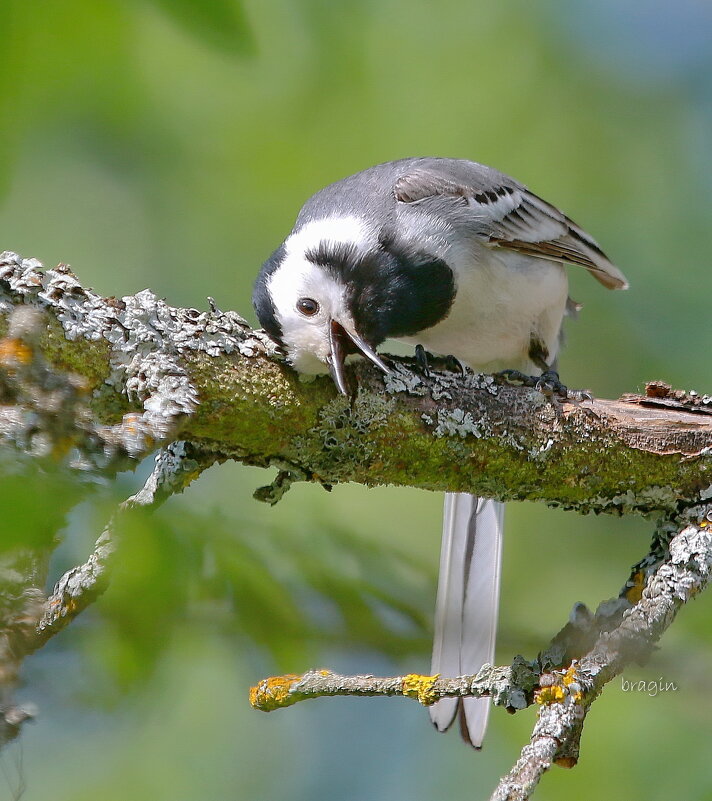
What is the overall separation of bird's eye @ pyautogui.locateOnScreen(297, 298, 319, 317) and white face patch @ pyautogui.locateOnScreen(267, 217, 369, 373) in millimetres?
13

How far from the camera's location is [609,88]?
4969 mm

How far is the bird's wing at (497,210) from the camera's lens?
3402mm

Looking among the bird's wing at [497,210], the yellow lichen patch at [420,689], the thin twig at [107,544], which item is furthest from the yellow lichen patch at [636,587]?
the bird's wing at [497,210]

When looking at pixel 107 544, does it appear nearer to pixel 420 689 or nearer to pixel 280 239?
pixel 420 689

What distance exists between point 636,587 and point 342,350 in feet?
3.48

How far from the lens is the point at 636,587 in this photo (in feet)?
7.57

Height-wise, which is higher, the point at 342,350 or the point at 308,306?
the point at 308,306

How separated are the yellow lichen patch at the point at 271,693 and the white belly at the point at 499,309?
175 cm

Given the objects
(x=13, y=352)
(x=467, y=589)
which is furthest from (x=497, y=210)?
(x=13, y=352)

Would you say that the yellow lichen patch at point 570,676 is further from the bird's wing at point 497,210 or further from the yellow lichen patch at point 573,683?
the bird's wing at point 497,210

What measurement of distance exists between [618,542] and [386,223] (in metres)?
2.24

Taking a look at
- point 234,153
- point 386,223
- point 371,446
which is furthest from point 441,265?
point 234,153

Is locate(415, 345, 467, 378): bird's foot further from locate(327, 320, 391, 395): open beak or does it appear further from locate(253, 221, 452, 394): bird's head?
locate(327, 320, 391, 395): open beak

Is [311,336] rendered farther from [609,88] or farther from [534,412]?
[609,88]
